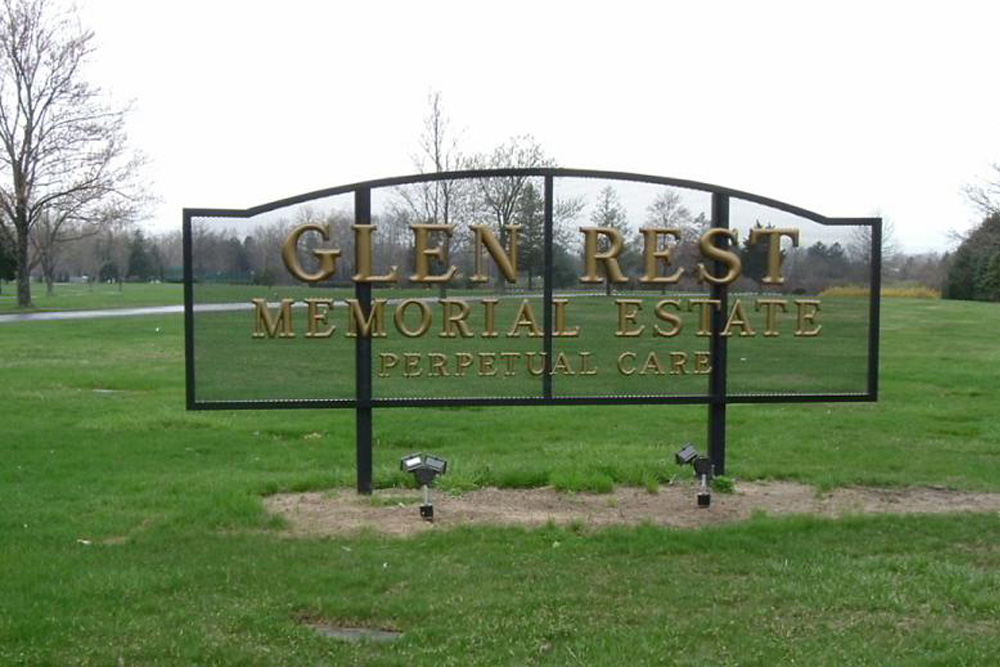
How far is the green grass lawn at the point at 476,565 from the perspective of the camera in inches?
178

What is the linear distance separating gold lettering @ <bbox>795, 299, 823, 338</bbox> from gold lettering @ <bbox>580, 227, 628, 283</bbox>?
1.47 meters

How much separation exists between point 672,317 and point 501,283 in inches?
52.6

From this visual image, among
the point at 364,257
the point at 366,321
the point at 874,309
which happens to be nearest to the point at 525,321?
the point at 366,321

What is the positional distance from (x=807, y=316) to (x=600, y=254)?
1.73m

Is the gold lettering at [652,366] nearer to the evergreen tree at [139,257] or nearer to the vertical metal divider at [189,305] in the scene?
the vertical metal divider at [189,305]

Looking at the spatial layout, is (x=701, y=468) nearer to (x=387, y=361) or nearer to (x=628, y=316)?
(x=628, y=316)

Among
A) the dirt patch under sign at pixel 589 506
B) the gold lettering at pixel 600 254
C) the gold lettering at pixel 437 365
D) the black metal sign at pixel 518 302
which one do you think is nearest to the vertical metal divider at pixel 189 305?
the black metal sign at pixel 518 302

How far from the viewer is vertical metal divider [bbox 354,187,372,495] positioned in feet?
23.8

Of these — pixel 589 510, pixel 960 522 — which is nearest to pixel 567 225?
pixel 589 510

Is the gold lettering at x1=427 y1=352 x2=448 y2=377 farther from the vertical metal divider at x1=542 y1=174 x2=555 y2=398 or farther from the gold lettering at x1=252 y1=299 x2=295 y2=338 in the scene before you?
the gold lettering at x1=252 y1=299 x2=295 y2=338

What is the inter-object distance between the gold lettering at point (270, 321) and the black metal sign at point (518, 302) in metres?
0.01

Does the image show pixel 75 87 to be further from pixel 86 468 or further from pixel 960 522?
pixel 960 522

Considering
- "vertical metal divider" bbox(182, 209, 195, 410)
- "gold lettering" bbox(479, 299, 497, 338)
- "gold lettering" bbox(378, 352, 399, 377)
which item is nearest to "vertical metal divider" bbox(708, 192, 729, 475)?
"gold lettering" bbox(479, 299, 497, 338)

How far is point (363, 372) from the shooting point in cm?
732
